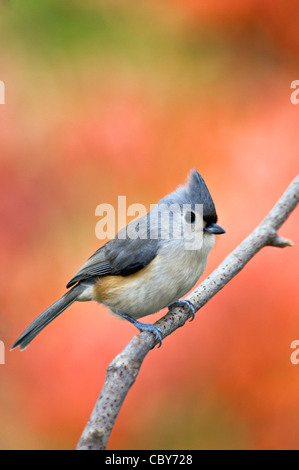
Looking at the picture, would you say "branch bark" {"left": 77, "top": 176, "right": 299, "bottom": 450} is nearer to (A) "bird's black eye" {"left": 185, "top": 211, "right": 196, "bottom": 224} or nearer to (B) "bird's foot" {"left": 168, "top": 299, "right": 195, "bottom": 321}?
(B) "bird's foot" {"left": 168, "top": 299, "right": 195, "bottom": 321}

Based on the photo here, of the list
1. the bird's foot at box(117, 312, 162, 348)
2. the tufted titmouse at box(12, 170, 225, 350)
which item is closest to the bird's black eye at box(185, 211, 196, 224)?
the tufted titmouse at box(12, 170, 225, 350)

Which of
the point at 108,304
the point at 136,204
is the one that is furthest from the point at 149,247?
the point at 136,204

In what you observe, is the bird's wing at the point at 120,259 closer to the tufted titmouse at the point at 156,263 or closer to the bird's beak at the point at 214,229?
the tufted titmouse at the point at 156,263

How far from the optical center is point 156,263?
1239 millimetres

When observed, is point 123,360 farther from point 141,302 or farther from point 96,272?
point 96,272

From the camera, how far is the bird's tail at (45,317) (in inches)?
49.8

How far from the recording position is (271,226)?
3.73 feet

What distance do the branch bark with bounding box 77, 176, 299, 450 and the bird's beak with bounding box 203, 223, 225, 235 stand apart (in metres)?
0.06

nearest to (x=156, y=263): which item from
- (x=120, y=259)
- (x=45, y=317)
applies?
(x=120, y=259)

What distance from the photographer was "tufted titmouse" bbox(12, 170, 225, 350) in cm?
118

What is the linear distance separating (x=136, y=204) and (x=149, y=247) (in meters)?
0.48

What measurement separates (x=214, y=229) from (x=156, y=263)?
0.56 feet

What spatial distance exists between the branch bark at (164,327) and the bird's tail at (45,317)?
0.25 meters

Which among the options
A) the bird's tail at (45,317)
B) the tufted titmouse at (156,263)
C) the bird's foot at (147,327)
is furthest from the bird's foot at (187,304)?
the bird's tail at (45,317)
